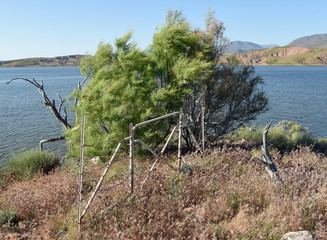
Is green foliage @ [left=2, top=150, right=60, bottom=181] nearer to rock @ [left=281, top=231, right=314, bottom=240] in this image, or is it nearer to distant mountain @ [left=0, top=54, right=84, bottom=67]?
rock @ [left=281, top=231, right=314, bottom=240]

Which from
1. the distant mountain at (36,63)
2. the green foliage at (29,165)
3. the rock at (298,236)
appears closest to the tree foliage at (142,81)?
the green foliage at (29,165)

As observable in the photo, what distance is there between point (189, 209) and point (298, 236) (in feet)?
6.06

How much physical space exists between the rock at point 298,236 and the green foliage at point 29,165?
8.26m

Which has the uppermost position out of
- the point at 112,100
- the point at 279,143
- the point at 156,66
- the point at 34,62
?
the point at 34,62

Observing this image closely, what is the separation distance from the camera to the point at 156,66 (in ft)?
28.8

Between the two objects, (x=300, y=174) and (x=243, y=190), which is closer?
(x=243, y=190)

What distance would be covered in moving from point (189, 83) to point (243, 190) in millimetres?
4803

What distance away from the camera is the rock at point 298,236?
3.79 meters

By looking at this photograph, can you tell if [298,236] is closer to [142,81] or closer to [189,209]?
[189,209]

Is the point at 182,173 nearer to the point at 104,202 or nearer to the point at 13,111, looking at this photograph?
the point at 104,202

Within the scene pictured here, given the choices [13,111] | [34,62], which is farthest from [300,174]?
[34,62]

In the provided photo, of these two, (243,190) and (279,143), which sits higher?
(243,190)

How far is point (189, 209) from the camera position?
4914 millimetres

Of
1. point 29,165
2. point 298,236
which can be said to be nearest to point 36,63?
point 29,165
